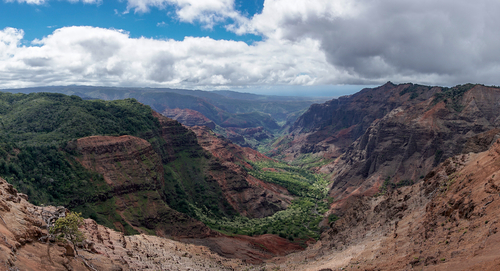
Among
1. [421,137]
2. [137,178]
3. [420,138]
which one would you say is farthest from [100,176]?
[421,137]

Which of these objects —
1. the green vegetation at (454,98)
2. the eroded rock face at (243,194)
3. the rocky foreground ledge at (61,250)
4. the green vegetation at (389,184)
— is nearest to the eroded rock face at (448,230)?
the rocky foreground ledge at (61,250)

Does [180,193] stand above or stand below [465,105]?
below

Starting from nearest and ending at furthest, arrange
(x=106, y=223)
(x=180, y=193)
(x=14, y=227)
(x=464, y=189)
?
(x=14, y=227) < (x=464, y=189) < (x=106, y=223) < (x=180, y=193)

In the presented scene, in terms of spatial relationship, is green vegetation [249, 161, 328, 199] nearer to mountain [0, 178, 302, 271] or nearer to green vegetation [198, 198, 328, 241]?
green vegetation [198, 198, 328, 241]

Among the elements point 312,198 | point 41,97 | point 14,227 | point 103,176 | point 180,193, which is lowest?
point 312,198

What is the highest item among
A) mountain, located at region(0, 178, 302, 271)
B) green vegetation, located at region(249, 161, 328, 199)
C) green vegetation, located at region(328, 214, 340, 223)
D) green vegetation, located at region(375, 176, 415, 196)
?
mountain, located at region(0, 178, 302, 271)

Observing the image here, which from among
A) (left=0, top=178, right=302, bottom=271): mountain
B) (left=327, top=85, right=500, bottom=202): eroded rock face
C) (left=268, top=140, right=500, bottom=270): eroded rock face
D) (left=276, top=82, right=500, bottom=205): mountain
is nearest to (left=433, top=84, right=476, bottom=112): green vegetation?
(left=276, top=82, right=500, bottom=205): mountain

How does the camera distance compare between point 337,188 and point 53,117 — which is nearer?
point 53,117

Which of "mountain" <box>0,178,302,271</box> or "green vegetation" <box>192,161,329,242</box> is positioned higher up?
"mountain" <box>0,178,302,271</box>

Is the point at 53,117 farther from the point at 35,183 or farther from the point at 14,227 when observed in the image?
the point at 14,227

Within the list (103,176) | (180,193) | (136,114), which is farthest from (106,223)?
(136,114)

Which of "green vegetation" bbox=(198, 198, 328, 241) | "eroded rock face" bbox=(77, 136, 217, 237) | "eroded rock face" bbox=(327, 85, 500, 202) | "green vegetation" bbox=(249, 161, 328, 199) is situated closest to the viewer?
"eroded rock face" bbox=(77, 136, 217, 237)
